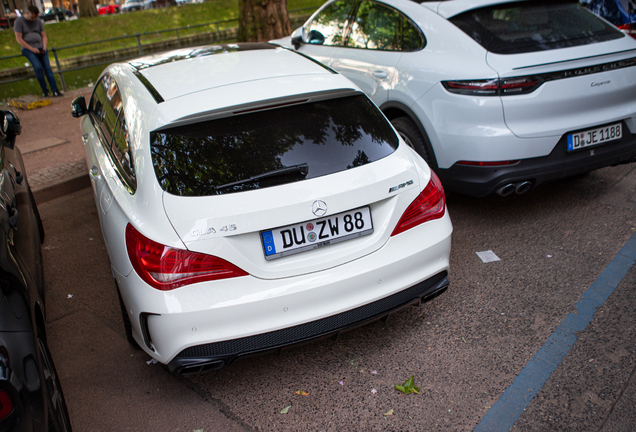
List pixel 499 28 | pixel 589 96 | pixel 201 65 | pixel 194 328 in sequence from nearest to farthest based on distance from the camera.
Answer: pixel 194 328 < pixel 201 65 < pixel 589 96 < pixel 499 28

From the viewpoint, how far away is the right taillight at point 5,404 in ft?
5.25

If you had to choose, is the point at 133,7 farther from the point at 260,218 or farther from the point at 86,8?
the point at 260,218

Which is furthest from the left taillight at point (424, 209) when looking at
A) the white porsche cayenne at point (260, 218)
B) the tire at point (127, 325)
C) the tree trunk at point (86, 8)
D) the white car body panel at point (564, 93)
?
the tree trunk at point (86, 8)

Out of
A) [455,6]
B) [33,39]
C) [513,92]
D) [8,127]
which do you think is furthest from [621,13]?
[33,39]

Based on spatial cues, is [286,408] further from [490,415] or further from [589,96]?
[589,96]

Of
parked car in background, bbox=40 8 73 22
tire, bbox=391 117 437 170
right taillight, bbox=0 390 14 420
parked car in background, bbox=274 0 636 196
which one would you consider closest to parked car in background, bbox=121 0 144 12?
parked car in background, bbox=40 8 73 22

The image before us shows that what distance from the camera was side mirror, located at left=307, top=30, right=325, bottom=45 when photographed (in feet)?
18.3

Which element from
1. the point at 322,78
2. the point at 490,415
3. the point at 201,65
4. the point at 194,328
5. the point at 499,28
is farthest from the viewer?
the point at 499,28

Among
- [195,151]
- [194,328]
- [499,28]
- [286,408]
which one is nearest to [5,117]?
[195,151]

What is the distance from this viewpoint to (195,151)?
2.47 meters

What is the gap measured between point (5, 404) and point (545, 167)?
3653mm

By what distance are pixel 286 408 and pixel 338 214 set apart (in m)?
1.06

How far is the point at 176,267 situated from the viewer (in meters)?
2.24

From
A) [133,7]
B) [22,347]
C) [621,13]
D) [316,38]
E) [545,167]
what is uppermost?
[316,38]
